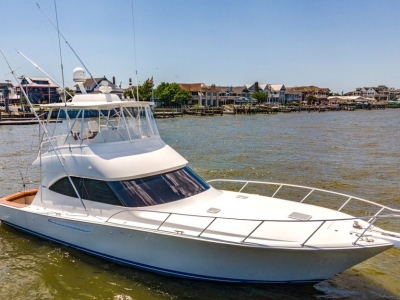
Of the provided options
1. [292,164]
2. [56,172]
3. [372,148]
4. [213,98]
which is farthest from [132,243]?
[213,98]

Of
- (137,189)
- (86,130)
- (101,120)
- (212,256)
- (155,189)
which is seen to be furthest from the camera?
(101,120)

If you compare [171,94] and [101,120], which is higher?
[171,94]

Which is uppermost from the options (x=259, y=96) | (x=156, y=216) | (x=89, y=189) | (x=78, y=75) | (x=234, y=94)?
(x=234, y=94)

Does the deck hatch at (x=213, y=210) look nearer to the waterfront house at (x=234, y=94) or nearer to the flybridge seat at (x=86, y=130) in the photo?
the flybridge seat at (x=86, y=130)

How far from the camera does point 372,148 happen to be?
26188mm

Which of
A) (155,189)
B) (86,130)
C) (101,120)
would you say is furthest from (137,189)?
(101,120)

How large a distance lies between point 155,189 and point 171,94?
79069 millimetres

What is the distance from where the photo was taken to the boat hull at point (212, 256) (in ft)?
19.5

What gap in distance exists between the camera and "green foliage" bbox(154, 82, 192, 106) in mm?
84938

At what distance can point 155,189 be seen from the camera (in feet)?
25.2

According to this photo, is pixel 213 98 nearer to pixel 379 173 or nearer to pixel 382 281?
pixel 379 173

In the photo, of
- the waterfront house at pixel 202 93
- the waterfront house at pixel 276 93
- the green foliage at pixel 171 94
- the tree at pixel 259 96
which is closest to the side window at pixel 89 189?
the green foliage at pixel 171 94

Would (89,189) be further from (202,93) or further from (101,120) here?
(202,93)

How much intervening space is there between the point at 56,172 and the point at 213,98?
313 feet
